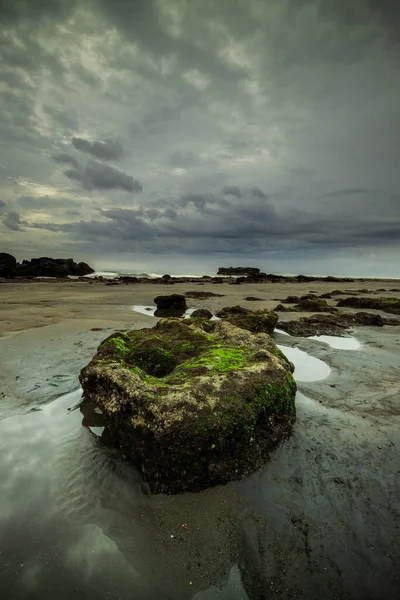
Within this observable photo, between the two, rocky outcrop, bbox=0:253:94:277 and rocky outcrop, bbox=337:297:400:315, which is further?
rocky outcrop, bbox=0:253:94:277

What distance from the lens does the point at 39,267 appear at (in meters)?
73.6

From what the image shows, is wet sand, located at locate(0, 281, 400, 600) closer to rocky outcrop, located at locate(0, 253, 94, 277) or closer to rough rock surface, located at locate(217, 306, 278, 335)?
rough rock surface, located at locate(217, 306, 278, 335)

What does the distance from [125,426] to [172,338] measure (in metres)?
3.07

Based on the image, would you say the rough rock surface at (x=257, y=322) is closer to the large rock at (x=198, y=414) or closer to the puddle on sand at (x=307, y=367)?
the puddle on sand at (x=307, y=367)

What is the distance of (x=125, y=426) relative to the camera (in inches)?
160

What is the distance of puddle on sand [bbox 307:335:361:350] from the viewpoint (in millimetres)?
9625

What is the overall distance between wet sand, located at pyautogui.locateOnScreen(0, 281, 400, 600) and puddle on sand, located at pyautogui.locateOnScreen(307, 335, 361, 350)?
4696 mm

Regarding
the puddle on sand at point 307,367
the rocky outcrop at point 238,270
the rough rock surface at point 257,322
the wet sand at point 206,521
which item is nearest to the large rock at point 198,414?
the wet sand at point 206,521

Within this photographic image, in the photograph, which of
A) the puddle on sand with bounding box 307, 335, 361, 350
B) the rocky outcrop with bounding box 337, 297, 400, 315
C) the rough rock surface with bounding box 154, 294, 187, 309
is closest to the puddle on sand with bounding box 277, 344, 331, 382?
the puddle on sand with bounding box 307, 335, 361, 350

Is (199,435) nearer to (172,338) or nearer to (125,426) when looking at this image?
(125,426)

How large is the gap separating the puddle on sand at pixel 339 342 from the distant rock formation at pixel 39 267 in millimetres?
72109

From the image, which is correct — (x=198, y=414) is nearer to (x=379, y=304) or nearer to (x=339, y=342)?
(x=339, y=342)

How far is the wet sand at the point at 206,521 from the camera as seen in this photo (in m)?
2.54

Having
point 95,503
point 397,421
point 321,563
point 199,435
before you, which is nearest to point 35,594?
point 95,503
